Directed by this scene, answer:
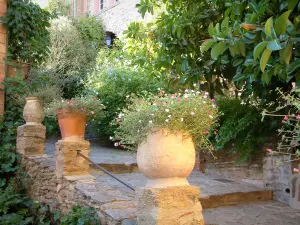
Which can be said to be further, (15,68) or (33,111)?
(15,68)

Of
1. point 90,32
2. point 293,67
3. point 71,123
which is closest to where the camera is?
point 293,67

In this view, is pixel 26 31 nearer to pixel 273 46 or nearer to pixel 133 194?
pixel 133 194

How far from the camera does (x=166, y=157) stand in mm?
2473

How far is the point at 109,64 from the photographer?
10.2 m

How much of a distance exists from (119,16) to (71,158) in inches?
405

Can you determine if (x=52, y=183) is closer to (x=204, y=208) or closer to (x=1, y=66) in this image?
(x=204, y=208)

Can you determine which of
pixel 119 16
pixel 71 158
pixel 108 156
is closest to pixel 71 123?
pixel 71 158

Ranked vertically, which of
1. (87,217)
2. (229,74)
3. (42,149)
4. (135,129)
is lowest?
(87,217)

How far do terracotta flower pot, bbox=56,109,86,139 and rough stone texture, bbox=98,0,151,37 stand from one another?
29.3 feet

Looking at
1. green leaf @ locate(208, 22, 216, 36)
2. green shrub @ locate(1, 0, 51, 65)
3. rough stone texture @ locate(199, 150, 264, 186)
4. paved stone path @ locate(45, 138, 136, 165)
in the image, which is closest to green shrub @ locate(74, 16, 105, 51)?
green shrub @ locate(1, 0, 51, 65)

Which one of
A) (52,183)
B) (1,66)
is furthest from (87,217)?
(1,66)

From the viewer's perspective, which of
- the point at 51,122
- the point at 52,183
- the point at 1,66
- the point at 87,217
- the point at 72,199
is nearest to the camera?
the point at 87,217

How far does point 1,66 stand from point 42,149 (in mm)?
2282

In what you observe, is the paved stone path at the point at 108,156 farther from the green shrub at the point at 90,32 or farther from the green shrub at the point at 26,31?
the green shrub at the point at 90,32
